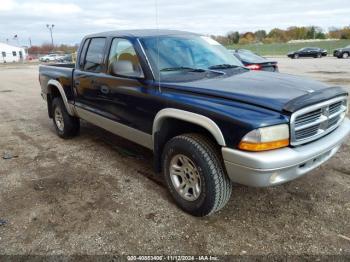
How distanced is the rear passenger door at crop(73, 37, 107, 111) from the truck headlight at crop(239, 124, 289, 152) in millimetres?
2378

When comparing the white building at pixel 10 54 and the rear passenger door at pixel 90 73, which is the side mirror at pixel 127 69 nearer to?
the rear passenger door at pixel 90 73

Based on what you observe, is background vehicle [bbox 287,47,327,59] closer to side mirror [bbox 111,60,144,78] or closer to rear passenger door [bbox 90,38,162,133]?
rear passenger door [bbox 90,38,162,133]

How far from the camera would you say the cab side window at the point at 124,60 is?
3.56 m

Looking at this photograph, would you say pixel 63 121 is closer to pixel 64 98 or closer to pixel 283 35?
pixel 64 98

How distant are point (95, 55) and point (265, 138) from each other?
2.96 m

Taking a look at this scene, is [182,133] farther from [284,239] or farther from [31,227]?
[31,227]

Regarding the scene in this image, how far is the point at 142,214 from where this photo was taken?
324cm

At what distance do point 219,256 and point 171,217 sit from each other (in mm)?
710

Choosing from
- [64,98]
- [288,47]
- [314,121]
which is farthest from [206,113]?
[288,47]

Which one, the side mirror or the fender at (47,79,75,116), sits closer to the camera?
the side mirror

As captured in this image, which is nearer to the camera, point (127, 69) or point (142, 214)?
point (142, 214)

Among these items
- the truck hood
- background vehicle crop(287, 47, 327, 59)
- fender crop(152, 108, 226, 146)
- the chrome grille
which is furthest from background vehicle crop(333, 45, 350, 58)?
fender crop(152, 108, 226, 146)

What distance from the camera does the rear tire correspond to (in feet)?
18.2

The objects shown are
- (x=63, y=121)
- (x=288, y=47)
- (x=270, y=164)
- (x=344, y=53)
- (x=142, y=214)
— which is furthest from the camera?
(x=288, y=47)
